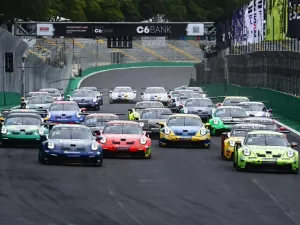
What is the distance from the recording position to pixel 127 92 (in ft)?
251

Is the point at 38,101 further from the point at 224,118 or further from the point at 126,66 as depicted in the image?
the point at 126,66

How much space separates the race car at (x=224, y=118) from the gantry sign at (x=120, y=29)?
4724 cm

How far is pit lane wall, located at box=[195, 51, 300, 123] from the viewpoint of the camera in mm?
52656

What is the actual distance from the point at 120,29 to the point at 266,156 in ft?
210

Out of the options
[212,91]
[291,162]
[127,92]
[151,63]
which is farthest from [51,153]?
[151,63]

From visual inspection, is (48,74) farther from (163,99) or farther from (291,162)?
(291,162)

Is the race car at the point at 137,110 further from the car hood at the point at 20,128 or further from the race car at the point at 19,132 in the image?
the car hood at the point at 20,128

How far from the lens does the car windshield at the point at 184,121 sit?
3678 centimetres

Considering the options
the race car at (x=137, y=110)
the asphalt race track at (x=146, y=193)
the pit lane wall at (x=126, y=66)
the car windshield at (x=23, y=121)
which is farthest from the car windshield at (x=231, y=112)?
the pit lane wall at (x=126, y=66)

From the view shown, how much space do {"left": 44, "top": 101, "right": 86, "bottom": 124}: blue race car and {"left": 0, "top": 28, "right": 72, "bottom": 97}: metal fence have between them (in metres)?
9.09

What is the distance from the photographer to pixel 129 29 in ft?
299

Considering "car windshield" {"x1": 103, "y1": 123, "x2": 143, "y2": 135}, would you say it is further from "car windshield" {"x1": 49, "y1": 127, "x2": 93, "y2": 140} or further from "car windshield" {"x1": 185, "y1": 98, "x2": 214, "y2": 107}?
"car windshield" {"x1": 185, "y1": 98, "x2": 214, "y2": 107}

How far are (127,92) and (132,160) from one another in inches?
1769

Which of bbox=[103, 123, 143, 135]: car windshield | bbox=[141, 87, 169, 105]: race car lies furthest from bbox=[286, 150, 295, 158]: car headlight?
bbox=[141, 87, 169, 105]: race car
